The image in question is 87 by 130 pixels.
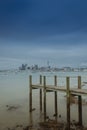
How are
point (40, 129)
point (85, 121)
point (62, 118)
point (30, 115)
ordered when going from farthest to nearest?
point (30, 115) → point (62, 118) → point (85, 121) → point (40, 129)

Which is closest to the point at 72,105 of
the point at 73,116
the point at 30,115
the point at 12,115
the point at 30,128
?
the point at 73,116

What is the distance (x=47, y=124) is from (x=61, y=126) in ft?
3.12

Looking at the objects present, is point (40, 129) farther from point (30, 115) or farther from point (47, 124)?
point (30, 115)

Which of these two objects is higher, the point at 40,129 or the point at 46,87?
the point at 46,87

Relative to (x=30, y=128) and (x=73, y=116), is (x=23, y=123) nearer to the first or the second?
(x=30, y=128)

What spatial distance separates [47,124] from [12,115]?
15.6 feet

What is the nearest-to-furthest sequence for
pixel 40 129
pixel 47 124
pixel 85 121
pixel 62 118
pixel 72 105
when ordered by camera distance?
pixel 40 129, pixel 47 124, pixel 85 121, pixel 62 118, pixel 72 105

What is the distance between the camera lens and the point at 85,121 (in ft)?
43.2

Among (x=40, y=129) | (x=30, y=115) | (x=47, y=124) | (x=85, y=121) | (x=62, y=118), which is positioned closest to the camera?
(x=40, y=129)

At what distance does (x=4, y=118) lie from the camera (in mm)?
14742

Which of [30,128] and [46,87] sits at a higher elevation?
[46,87]

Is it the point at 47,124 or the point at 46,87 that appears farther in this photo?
the point at 46,87

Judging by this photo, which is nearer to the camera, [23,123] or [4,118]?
[23,123]

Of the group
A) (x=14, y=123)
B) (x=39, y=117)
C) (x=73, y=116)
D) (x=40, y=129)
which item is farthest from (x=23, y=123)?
(x=73, y=116)
